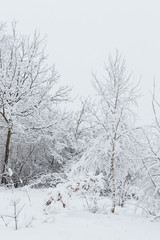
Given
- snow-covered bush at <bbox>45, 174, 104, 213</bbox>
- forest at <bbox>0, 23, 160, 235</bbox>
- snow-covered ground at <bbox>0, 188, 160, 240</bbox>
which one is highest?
forest at <bbox>0, 23, 160, 235</bbox>

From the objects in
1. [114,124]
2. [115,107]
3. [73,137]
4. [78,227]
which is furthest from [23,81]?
[78,227]

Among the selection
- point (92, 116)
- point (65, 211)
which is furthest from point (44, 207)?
point (92, 116)

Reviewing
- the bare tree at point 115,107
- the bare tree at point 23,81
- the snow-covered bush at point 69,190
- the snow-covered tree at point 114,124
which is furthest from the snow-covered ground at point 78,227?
the bare tree at point 23,81

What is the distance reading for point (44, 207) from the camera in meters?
5.88

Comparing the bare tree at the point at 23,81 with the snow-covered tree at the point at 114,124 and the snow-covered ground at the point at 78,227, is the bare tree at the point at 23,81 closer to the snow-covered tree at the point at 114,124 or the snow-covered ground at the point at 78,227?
the snow-covered tree at the point at 114,124

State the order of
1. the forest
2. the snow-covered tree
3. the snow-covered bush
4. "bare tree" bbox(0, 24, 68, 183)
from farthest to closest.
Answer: "bare tree" bbox(0, 24, 68, 183), the snow-covered tree, the forest, the snow-covered bush

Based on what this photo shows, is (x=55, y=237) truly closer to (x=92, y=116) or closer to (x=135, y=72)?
(x=92, y=116)

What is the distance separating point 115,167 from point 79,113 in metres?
10.2

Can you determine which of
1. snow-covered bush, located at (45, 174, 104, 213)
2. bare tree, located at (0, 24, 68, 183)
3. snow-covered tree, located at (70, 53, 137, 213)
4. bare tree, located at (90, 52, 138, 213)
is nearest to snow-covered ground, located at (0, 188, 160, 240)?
snow-covered bush, located at (45, 174, 104, 213)

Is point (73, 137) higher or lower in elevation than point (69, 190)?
higher

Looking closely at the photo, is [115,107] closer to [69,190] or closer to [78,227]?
[69,190]

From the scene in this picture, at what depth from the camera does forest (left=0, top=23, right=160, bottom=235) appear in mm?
6105

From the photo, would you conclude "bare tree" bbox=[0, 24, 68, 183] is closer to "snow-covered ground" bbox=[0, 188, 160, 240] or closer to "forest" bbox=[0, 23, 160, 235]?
"forest" bbox=[0, 23, 160, 235]

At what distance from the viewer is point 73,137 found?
14.8 m
